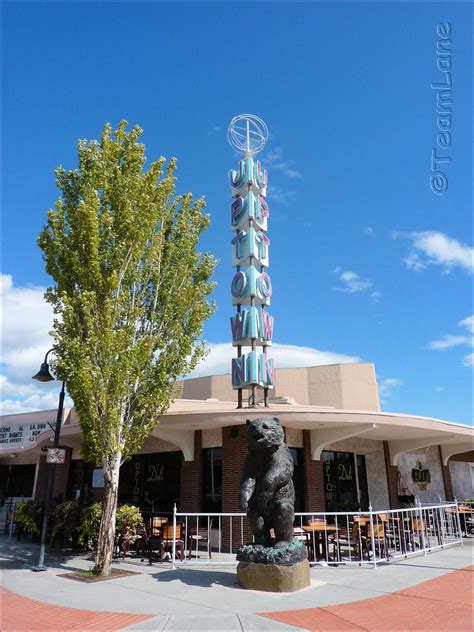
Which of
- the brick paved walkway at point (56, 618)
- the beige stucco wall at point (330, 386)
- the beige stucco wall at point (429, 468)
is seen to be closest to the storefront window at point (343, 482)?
the beige stucco wall at point (429, 468)

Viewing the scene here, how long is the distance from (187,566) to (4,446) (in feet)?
70.7

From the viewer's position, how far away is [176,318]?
11.2 m

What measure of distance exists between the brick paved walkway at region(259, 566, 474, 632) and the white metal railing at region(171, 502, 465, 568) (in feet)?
6.50

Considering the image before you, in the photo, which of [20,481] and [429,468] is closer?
[429,468]

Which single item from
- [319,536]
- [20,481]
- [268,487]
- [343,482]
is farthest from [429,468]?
[20,481]

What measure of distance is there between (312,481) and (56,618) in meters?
8.68

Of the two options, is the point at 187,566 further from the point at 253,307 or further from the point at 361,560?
the point at 253,307

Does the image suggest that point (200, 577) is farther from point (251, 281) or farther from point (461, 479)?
point (461, 479)

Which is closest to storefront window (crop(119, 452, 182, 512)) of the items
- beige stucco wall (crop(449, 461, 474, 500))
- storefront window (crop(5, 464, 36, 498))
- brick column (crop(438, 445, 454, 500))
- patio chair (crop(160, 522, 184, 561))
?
patio chair (crop(160, 522, 184, 561))

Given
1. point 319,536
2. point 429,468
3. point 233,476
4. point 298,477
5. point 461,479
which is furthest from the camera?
point 461,479

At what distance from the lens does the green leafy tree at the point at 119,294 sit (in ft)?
30.8

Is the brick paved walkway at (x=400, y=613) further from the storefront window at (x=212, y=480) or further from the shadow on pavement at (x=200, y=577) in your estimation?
the storefront window at (x=212, y=480)

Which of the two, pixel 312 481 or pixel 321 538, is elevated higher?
pixel 312 481

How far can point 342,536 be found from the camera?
1173cm
